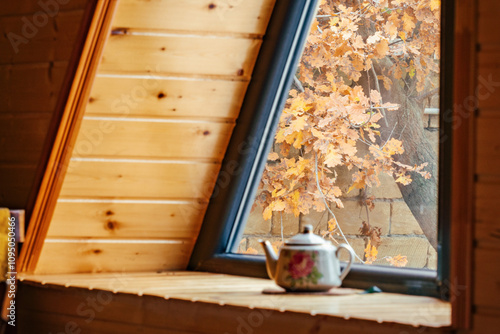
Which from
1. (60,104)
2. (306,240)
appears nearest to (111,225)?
(60,104)

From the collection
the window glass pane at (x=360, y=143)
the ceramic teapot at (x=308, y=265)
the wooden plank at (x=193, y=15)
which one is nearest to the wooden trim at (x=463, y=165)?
the ceramic teapot at (x=308, y=265)

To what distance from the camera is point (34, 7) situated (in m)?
1.97

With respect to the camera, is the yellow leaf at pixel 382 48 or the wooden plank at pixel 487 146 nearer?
the wooden plank at pixel 487 146

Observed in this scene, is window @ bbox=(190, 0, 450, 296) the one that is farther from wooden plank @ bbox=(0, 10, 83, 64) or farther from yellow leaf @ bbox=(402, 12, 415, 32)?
wooden plank @ bbox=(0, 10, 83, 64)

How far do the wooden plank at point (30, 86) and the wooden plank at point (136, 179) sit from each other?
204 mm

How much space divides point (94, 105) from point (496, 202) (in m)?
1.16

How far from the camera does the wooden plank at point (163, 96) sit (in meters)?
1.93

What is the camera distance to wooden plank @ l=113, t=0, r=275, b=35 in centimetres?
189

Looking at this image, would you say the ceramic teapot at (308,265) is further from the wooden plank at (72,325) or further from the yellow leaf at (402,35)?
the yellow leaf at (402,35)

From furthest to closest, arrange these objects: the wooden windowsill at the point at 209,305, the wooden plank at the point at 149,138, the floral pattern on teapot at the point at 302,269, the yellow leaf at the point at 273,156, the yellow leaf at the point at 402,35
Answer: the yellow leaf at the point at 273,156 < the yellow leaf at the point at 402,35 < the wooden plank at the point at 149,138 < the floral pattern on teapot at the point at 302,269 < the wooden windowsill at the point at 209,305

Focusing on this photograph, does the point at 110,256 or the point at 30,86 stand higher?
the point at 30,86

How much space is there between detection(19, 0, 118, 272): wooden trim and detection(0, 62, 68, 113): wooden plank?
77 millimetres

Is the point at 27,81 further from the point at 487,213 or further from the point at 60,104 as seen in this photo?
the point at 487,213

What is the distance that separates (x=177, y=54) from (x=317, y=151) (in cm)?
61
